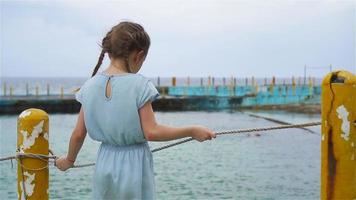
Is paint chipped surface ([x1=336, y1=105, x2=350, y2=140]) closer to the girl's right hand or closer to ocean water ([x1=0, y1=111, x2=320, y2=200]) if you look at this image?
the girl's right hand

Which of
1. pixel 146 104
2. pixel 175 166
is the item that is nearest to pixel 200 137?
pixel 146 104

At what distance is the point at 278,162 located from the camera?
1648cm

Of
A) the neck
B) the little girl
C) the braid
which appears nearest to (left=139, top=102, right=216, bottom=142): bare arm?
the little girl

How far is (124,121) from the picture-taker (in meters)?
1.99

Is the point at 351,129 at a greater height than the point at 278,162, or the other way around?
the point at 351,129

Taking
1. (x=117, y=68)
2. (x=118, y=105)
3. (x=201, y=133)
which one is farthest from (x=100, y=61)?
A: (x=201, y=133)

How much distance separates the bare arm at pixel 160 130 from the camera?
6.46 ft

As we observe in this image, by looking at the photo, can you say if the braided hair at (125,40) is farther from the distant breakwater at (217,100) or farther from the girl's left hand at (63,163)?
the distant breakwater at (217,100)

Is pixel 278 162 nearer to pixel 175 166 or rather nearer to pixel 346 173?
pixel 175 166

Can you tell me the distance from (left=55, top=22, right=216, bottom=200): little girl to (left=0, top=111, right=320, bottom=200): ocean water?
30.3 ft

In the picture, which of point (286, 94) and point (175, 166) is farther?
point (286, 94)

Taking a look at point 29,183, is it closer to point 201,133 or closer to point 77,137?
point 77,137

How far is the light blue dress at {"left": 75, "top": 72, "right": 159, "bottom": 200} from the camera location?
6.50 ft

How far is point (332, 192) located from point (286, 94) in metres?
38.3
